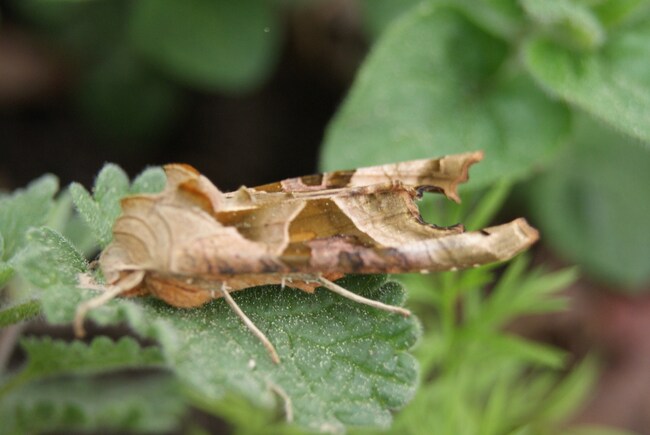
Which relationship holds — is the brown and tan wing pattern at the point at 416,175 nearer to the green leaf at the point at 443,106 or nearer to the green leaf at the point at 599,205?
the green leaf at the point at 443,106

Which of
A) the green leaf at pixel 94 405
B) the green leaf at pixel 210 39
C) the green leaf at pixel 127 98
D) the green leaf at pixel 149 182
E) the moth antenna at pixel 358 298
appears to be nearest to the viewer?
the moth antenna at pixel 358 298

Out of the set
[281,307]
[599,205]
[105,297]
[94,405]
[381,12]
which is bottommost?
[94,405]

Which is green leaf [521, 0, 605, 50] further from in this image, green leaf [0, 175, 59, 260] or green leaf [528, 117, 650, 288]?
green leaf [0, 175, 59, 260]

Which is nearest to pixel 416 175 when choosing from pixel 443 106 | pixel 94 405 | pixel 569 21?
pixel 443 106

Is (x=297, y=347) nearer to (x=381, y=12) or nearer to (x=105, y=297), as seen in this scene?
(x=105, y=297)

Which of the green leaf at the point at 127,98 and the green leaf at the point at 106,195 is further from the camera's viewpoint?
the green leaf at the point at 127,98

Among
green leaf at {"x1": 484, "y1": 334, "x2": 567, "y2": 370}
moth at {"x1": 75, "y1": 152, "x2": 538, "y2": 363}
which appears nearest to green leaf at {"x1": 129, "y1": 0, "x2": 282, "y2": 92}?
green leaf at {"x1": 484, "y1": 334, "x2": 567, "y2": 370}

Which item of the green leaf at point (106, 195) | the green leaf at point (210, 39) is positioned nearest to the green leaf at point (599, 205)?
the green leaf at point (210, 39)
